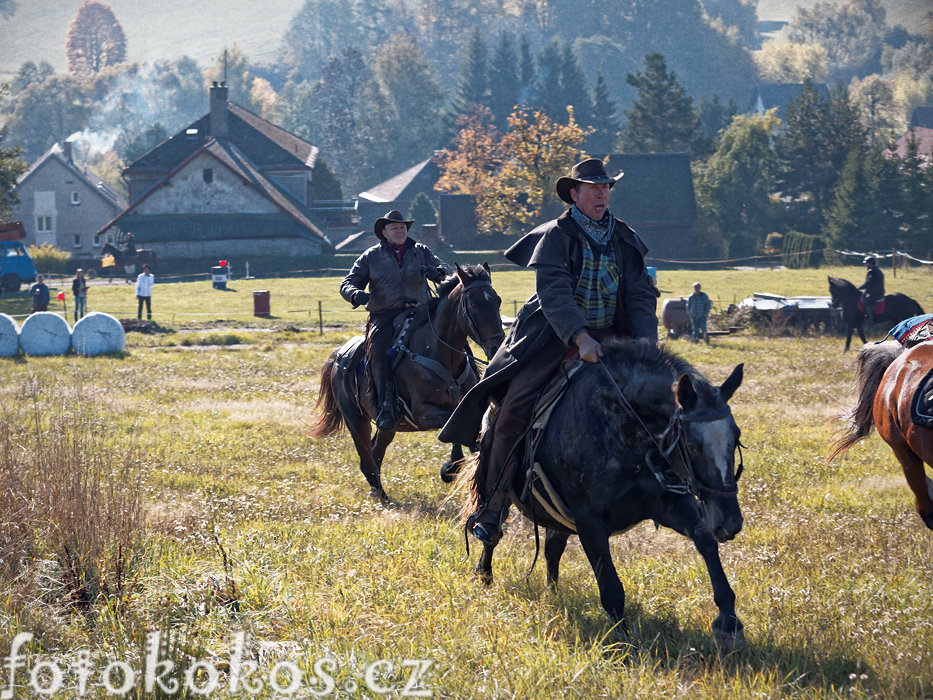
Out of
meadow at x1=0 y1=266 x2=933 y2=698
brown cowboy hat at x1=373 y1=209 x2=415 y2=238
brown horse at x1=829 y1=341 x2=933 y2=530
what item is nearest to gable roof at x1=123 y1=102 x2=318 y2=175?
meadow at x1=0 y1=266 x2=933 y2=698

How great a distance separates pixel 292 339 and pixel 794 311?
16649 mm

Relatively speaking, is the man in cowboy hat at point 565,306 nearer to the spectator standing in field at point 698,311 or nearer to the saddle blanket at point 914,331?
the saddle blanket at point 914,331

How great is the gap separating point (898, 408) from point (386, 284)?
5.65 metres

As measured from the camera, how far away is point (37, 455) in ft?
24.2

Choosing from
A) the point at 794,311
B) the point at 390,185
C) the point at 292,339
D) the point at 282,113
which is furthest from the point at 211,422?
the point at 282,113

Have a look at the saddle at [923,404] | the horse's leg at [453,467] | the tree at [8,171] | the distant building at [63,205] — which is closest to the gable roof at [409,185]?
the distant building at [63,205]

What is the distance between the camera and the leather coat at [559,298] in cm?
628

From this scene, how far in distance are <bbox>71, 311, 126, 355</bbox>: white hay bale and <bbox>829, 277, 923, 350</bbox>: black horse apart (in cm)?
2049

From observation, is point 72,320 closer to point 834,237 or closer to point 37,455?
point 37,455

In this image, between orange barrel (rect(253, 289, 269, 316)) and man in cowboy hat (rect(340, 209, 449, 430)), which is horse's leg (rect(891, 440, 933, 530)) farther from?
orange barrel (rect(253, 289, 269, 316))

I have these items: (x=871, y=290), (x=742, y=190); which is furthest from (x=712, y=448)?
(x=742, y=190)

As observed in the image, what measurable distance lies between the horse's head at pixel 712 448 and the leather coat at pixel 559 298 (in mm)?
1022

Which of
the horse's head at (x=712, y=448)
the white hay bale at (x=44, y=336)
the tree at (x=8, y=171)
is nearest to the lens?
the horse's head at (x=712, y=448)

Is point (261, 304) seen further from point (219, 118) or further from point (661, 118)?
point (661, 118)
